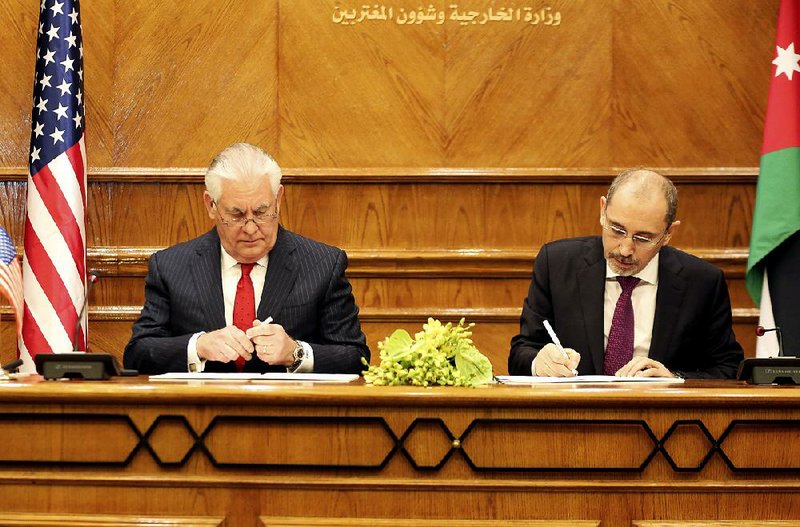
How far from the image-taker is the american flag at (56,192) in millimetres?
3807

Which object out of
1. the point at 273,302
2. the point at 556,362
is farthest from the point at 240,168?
the point at 556,362

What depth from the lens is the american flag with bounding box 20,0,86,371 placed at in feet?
12.5

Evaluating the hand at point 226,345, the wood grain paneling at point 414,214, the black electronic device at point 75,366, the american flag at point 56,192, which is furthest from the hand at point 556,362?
the american flag at point 56,192

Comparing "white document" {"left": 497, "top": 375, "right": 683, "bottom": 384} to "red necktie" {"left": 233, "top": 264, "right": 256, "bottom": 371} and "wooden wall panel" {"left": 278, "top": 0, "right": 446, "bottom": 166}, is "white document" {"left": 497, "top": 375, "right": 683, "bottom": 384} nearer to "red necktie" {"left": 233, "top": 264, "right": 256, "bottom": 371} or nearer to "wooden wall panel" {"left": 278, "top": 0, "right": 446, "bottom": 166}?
"red necktie" {"left": 233, "top": 264, "right": 256, "bottom": 371}

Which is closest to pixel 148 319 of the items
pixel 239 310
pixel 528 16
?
pixel 239 310

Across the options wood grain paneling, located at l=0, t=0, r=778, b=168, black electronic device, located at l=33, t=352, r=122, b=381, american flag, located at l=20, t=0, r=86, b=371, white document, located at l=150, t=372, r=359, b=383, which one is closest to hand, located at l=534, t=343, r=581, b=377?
white document, located at l=150, t=372, r=359, b=383

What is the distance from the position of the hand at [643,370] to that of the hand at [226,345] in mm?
1122

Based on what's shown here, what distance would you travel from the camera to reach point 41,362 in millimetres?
2412

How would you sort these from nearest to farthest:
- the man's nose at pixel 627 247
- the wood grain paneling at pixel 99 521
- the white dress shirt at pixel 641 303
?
the wood grain paneling at pixel 99 521, the man's nose at pixel 627 247, the white dress shirt at pixel 641 303

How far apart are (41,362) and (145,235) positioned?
1931mm

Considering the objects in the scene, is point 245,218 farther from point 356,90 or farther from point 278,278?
point 356,90

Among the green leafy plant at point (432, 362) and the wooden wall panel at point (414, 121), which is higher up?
the wooden wall panel at point (414, 121)

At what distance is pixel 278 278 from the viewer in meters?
3.22

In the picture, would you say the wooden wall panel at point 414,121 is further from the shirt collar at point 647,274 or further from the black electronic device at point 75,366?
the black electronic device at point 75,366
